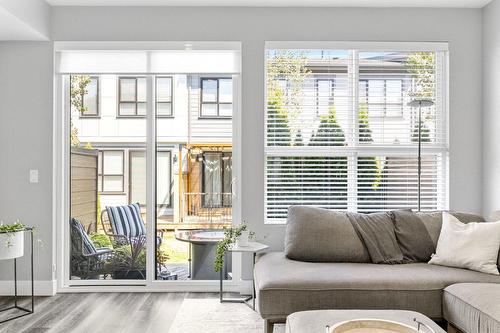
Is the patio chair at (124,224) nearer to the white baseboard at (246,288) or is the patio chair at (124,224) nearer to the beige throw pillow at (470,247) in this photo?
the white baseboard at (246,288)

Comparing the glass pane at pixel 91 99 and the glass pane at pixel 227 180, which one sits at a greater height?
the glass pane at pixel 91 99

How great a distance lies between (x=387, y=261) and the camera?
3146 millimetres

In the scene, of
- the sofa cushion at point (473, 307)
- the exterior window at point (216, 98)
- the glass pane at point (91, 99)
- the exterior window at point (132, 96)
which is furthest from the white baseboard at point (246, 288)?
the glass pane at point (91, 99)

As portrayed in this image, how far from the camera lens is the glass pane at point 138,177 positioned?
402 cm

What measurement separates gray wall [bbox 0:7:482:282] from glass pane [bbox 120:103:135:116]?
622mm

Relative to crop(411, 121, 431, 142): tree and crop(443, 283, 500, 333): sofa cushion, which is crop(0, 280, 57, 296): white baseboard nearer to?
crop(443, 283, 500, 333): sofa cushion

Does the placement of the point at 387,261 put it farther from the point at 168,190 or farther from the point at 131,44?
the point at 131,44

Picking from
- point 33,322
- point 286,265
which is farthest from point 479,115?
point 33,322

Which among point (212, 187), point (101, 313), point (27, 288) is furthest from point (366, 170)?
point (27, 288)

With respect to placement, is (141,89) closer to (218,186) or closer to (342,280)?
(218,186)

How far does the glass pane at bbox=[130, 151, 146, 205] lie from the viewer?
4.02 m

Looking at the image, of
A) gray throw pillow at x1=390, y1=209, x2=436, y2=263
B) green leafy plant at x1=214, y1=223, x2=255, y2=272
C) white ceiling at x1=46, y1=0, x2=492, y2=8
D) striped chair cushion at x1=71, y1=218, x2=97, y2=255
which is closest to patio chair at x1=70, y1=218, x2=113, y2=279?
striped chair cushion at x1=71, y1=218, x2=97, y2=255

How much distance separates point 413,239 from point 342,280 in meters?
0.89

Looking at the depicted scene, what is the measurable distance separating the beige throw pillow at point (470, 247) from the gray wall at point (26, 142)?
3441 mm
